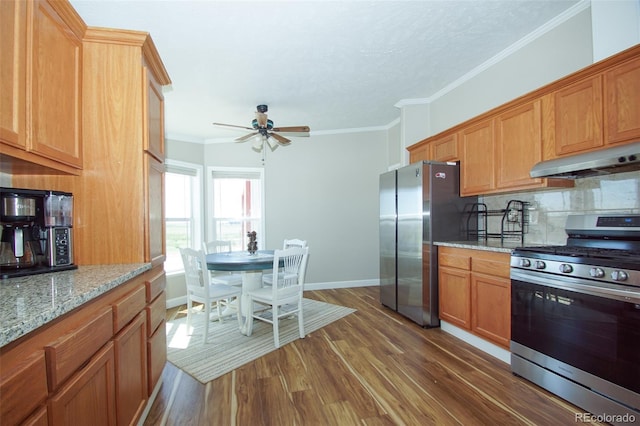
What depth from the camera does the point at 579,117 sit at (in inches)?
83.7

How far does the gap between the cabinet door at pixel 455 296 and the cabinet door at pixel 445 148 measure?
126 centimetres

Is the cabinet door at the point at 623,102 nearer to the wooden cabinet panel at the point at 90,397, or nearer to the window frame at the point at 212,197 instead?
the wooden cabinet panel at the point at 90,397

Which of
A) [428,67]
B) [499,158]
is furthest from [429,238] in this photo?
[428,67]

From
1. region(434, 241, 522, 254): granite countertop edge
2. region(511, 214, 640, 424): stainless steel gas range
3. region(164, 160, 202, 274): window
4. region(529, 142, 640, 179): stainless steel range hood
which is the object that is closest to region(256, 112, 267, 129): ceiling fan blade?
region(164, 160, 202, 274): window

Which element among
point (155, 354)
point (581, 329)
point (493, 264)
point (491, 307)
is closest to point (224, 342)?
Answer: point (155, 354)

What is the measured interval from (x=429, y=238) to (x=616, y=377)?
1.70 meters

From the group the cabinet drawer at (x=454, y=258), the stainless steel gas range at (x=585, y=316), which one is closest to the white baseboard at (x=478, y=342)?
the stainless steel gas range at (x=585, y=316)

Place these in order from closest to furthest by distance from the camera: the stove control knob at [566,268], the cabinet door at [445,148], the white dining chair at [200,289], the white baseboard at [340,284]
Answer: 1. the stove control knob at [566,268]
2. the white dining chair at [200,289]
3. the cabinet door at [445,148]
4. the white baseboard at [340,284]

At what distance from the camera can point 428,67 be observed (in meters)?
3.14

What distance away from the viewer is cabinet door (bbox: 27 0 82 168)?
140 centimetres

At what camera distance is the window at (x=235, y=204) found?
502cm

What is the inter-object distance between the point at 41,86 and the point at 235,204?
372cm

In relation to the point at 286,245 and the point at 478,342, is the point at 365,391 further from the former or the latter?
the point at 286,245

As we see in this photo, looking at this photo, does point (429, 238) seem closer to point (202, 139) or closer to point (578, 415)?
point (578, 415)
